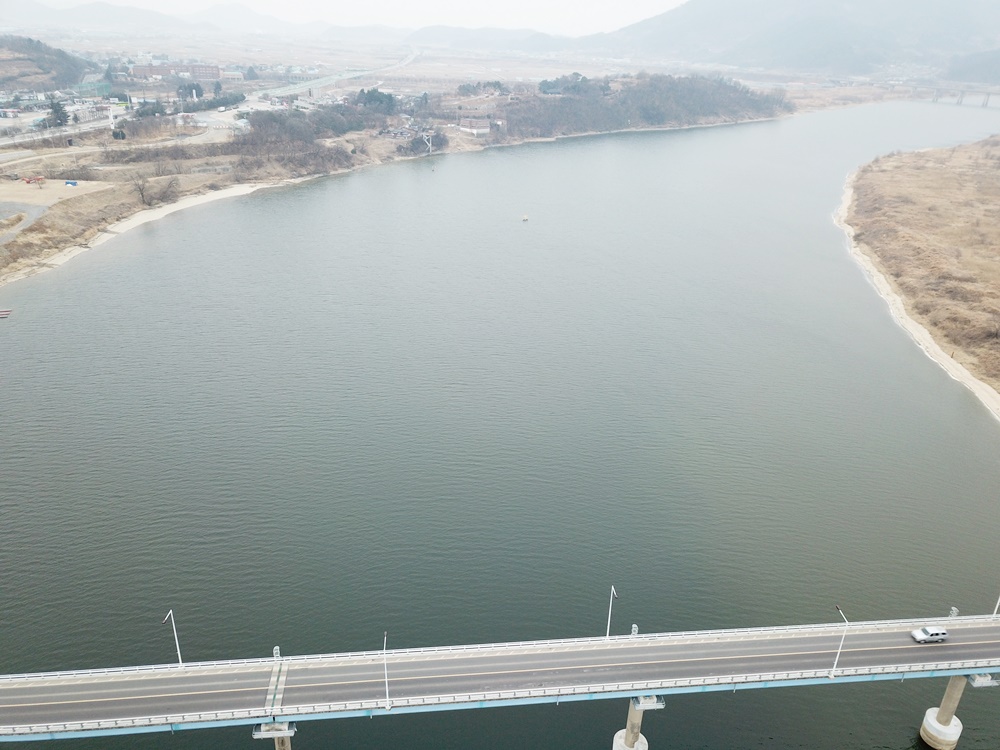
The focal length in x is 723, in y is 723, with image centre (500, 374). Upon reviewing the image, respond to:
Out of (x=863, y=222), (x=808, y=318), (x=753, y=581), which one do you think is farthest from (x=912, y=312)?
(x=753, y=581)

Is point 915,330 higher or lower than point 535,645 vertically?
lower

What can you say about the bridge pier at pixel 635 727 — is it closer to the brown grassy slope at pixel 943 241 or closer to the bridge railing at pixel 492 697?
the bridge railing at pixel 492 697

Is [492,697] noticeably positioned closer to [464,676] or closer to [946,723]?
[464,676]

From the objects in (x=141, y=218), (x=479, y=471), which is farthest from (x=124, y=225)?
(x=479, y=471)

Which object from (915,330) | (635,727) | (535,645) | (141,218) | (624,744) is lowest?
(915,330)

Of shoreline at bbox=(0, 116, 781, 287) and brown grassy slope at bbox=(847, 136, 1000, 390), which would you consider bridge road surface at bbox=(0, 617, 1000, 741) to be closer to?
brown grassy slope at bbox=(847, 136, 1000, 390)

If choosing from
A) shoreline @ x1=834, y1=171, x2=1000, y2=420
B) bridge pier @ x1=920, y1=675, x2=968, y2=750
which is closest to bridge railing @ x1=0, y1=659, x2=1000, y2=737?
bridge pier @ x1=920, y1=675, x2=968, y2=750
